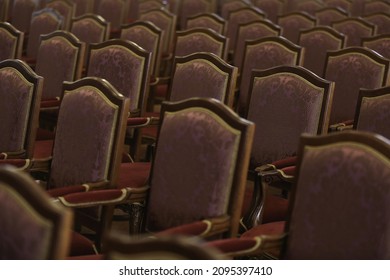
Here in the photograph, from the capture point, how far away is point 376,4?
6.10 meters

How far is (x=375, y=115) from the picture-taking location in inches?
104

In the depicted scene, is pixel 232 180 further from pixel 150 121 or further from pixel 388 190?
pixel 150 121

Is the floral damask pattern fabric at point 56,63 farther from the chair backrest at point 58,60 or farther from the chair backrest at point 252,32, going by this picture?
the chair backrest at point 252,32

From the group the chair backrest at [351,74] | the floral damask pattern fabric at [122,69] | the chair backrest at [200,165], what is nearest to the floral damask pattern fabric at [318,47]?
the chair backrest at [351,74]

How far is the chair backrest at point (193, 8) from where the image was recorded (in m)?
6.10

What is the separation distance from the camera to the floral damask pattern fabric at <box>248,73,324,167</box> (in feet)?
9.07

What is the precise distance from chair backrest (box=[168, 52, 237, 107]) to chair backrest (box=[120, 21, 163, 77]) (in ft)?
2.88

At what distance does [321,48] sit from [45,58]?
4.98 ft

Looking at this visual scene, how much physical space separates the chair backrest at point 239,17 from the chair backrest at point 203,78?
79.3 inches

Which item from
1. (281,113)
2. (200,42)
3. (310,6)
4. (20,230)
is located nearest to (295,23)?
(310,6)

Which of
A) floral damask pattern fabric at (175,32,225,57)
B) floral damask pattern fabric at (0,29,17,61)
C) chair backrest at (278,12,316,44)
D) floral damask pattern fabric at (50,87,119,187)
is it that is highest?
chair backrest at (278,12,316,44)

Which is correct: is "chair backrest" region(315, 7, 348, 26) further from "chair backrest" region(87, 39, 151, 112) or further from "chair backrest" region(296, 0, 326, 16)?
"chair backrest" region(87, 39, 151, 112)

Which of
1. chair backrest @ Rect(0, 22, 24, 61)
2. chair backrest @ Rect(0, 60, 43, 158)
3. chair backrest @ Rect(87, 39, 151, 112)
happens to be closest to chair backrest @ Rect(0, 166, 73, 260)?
chair backrest @ Rect(0, 60, 43, 158)

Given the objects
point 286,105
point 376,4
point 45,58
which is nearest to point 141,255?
point 286,105
